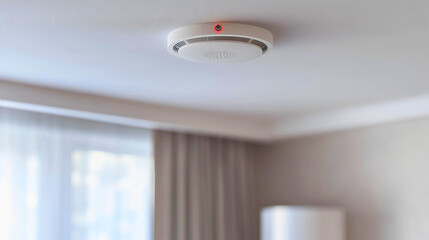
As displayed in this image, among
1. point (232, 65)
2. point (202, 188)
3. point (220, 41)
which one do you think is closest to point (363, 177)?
point (202, 188)

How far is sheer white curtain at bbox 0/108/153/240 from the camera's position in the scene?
4.27 metres

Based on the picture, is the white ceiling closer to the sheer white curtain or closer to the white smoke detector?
the white smoke detector

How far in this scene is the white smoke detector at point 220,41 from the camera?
2803 mm

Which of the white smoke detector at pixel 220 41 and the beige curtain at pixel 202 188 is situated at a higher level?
the white smoke detector at pixel 220 41

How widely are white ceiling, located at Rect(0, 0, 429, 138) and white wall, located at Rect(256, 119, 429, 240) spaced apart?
1.57 feet

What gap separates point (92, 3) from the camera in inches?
101

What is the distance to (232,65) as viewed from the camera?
11.8 ft

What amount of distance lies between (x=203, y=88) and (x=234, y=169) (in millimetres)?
1686

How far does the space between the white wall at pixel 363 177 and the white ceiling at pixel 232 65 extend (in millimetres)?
478

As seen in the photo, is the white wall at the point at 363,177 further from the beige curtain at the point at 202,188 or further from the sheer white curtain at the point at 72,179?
the sheer white curtain at the point at 72,179

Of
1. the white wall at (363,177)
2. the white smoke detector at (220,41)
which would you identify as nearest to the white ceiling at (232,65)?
the white smoke detector at (220,41)

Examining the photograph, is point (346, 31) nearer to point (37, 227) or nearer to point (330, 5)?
point (330, 5)

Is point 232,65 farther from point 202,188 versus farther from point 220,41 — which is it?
point 202,188

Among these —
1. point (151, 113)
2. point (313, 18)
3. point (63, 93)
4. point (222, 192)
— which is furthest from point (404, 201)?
point (63, 93)
